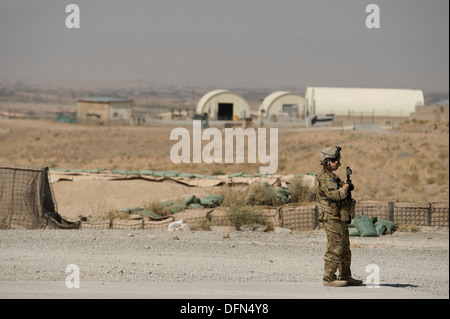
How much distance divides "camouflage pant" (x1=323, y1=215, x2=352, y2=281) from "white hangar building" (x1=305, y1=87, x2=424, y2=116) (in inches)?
2013

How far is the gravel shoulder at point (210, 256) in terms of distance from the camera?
8336 millimetres

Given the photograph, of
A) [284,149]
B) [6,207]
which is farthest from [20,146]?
[6,207]

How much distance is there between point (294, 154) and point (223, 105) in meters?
28.4

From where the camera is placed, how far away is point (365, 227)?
12109 millimetres

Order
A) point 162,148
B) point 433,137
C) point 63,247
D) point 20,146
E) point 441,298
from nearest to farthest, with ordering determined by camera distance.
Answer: point 441,298 → point 63,247 → point 433,137 → point 162,148 → point 20,146

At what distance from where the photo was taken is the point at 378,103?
6006 centimetres

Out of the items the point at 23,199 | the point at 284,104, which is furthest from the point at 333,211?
the point at 284,104

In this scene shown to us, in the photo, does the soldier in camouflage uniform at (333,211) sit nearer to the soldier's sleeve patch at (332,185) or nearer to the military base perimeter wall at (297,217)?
the soldier's sleeve patch at (332,185)

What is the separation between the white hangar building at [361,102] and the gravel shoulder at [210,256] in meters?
46.4

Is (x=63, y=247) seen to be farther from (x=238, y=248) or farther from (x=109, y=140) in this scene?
(x=109, y=140)
